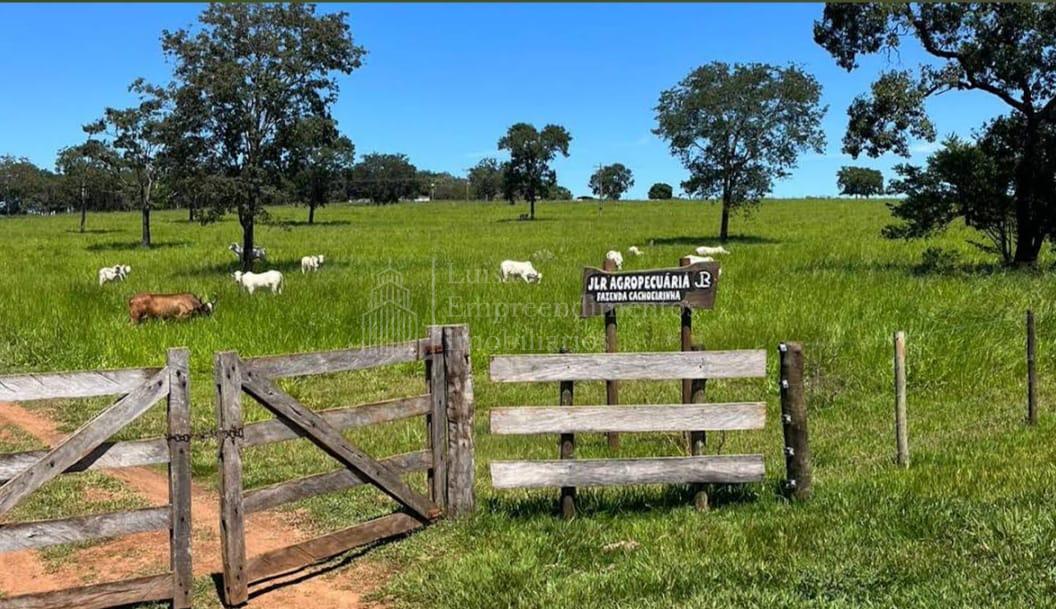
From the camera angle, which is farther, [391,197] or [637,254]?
[391,197]

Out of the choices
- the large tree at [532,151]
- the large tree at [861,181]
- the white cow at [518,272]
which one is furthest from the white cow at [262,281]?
the large tree at [861,181]

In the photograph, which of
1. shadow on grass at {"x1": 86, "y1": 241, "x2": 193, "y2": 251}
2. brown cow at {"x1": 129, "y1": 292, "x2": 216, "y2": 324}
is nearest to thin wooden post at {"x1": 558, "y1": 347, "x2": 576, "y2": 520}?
brown cow at {"x1": 129, "y1": 292, "x2": 216, "y2": 324}

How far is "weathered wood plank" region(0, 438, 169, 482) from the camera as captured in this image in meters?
5.14

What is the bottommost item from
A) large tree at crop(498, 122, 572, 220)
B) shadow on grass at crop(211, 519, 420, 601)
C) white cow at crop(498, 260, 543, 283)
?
shadow on grass at crop(211, 519, 420, 601)

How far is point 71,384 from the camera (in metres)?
5.12

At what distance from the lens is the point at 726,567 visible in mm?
5535

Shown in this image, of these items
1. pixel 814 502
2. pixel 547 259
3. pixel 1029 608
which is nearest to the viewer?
pixel 1029 608

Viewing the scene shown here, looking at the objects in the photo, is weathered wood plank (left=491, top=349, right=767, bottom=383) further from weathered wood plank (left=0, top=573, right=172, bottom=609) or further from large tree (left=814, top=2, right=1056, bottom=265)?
large tree (left=814, top=2, right=1056, bottom=265)

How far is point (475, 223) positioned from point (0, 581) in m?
55.9

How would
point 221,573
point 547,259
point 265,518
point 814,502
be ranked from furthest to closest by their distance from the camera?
point 547,259
point 265,518
point 814,502
point 221,573

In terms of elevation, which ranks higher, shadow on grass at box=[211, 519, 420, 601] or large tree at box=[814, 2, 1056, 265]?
large tree at box=[814, 2, 1056, 265]

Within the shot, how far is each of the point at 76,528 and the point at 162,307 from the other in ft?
39.8

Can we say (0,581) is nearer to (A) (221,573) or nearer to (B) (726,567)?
(A) (221,573)

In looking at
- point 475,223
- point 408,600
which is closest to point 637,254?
point 408,600
